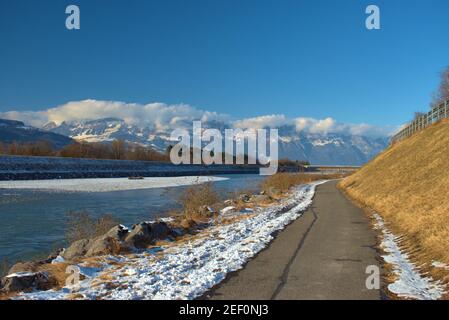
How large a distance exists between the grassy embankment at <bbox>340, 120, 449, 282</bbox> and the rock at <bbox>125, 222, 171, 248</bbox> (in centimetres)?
765

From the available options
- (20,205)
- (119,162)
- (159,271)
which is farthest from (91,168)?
(159,271)

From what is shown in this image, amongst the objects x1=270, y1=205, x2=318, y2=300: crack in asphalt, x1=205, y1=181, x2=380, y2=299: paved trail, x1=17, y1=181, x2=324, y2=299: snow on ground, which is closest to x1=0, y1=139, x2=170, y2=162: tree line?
x1=17, y1=181, x2=324, y2=299: snow on ground

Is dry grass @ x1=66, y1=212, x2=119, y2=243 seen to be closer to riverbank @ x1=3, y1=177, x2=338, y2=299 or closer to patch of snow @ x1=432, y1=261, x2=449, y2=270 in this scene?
riverbank @ x1=3, y1=177, x2=338, y2=299

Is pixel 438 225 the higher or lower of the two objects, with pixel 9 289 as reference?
higher

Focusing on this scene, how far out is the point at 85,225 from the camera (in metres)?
16.8

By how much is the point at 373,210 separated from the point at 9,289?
17.6 meters

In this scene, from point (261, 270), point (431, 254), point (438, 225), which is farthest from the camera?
point (438, 225)

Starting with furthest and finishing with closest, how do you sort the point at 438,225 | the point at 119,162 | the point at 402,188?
the point at 119,162 < the point at 402,188 < the point at 438,225

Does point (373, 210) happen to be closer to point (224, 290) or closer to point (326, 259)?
point (326, 259)

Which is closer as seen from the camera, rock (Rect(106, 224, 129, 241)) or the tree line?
rock (Rect(106, 224, 129, 241))

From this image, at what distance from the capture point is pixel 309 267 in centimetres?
960

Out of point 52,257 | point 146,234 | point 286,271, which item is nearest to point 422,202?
point 286,271

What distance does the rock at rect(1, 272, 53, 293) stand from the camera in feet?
27.3

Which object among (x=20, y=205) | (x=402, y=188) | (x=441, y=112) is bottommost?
(x=20, y=205)
